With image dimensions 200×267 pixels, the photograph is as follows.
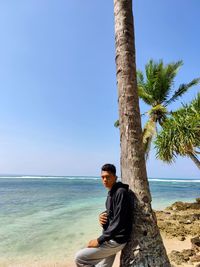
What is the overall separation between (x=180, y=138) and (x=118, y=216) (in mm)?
9526

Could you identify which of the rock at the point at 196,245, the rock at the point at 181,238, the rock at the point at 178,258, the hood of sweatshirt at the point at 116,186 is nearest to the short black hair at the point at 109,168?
the hood of sweatshirt at the point at 116,186

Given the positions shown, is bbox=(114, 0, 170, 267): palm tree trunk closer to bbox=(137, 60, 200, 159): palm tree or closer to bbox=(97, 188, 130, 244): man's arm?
bbox=(97, 188, 130, 244): man's arm

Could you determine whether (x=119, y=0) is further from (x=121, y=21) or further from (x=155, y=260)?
(x=155, y=260)

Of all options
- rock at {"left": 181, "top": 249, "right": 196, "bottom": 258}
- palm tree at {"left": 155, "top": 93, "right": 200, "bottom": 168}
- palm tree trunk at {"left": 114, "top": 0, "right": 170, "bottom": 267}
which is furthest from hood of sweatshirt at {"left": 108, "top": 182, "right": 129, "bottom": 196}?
palm tree at {"left": 155, "top": 93, "right": 200, "bottom": 168}

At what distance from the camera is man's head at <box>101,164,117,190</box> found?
176 inches

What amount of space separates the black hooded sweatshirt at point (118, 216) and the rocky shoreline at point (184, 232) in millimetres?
3003

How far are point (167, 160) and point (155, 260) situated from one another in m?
9.70

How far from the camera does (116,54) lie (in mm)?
5410

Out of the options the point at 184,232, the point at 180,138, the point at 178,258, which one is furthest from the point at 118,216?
the point at 180,138

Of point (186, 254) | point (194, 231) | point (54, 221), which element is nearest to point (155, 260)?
point (186, 254)

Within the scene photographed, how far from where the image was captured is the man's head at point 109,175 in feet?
14.6

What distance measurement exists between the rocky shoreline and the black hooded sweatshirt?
9.85 feet

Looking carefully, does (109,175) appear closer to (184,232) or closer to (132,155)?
(132,155)

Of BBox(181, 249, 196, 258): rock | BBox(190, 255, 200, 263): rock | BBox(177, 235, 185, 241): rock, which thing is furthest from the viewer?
BBox(177, 235, 185, 241): rock
